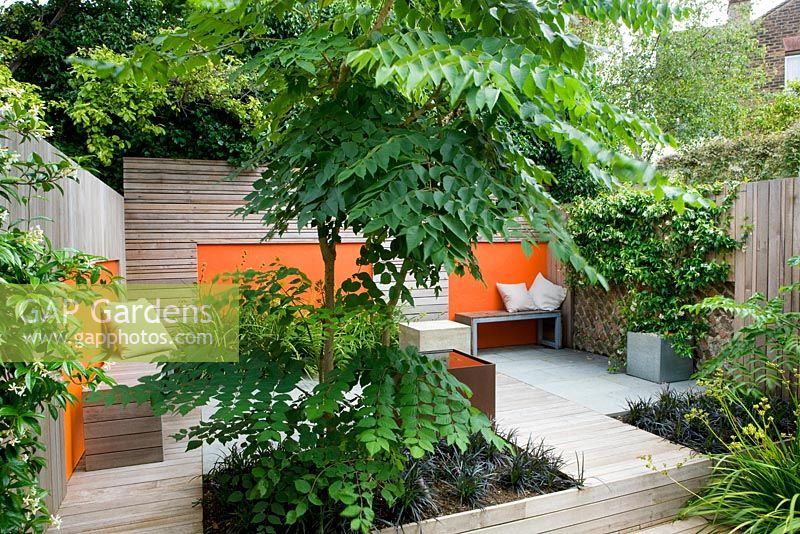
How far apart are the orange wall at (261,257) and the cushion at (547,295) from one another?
217 centimetres

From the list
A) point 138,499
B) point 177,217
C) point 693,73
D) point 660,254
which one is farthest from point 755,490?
point 693,73

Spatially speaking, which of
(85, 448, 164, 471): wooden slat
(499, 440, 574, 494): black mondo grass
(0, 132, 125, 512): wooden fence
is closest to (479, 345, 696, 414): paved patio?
(499, 440, 574, 494): black mondo grass

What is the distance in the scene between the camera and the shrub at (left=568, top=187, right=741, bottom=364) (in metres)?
4.50

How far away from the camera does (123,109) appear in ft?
18.7

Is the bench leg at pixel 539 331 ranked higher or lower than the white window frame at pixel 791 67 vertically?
lower

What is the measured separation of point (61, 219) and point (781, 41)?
1292 centimetres

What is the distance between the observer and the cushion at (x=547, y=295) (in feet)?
21.6

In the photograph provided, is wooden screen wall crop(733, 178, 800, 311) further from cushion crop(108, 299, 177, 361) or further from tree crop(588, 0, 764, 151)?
tree crop(588, 0, 764, 151)

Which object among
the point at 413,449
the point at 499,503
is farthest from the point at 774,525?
the point at 413,449

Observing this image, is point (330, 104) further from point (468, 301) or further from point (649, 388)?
point (468, 301)

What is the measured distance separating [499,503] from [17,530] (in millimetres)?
1863

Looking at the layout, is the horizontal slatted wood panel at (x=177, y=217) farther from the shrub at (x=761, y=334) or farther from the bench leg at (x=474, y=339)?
the shrub at (x=761, y=334)

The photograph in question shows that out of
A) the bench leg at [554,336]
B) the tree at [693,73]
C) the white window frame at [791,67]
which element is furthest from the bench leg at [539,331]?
the white window frame at [791,67]

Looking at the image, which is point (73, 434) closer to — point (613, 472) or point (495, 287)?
point (613, 472)
